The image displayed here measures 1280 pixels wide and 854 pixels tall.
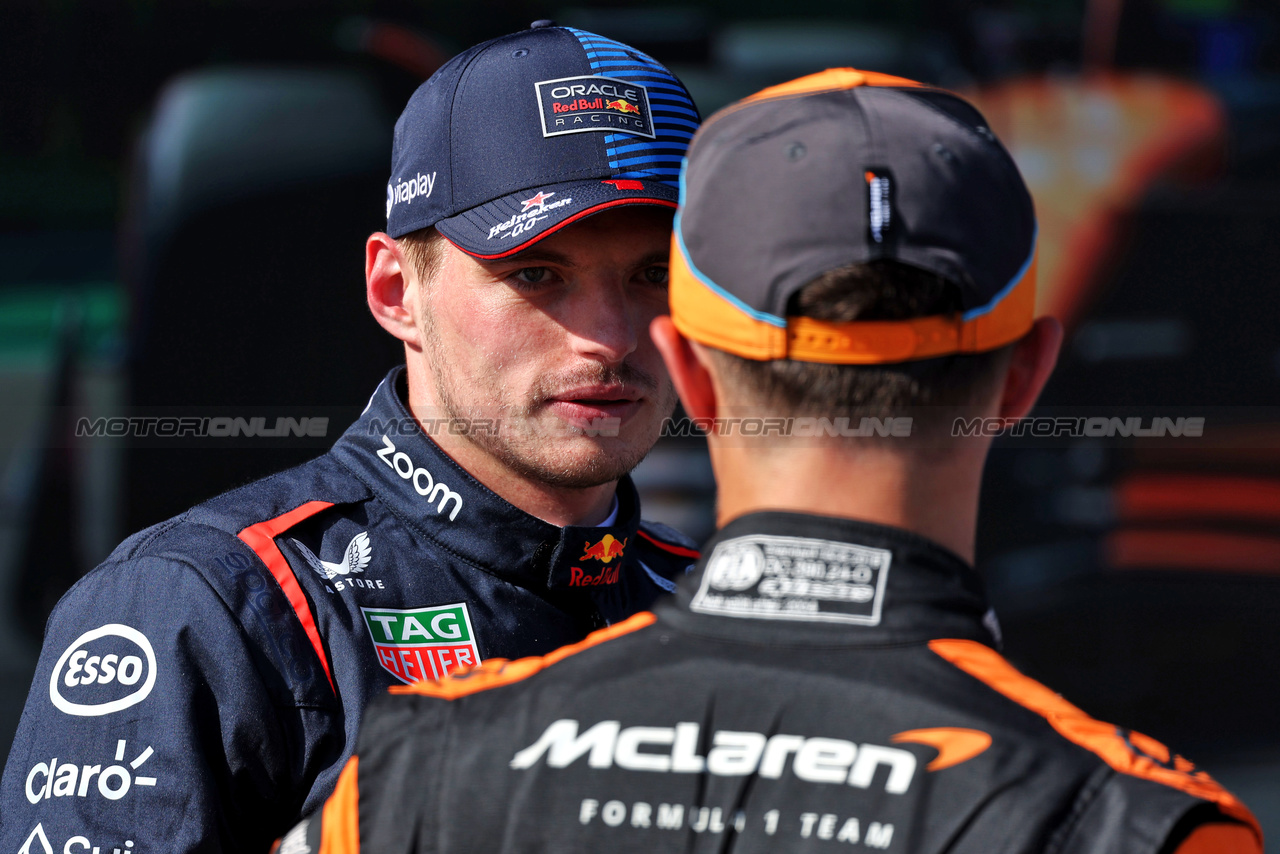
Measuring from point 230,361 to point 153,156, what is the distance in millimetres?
533

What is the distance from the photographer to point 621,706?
32.0 inches

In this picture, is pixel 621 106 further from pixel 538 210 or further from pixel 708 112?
pixel 708 112

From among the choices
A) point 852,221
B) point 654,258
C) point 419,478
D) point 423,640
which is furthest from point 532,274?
point 852,221

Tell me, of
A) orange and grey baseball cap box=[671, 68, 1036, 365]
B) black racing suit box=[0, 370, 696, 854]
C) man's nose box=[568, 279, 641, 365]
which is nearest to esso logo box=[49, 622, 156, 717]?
black racing suit box=[0, 370, 696, 854]

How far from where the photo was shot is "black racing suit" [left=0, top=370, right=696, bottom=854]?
3.82ft

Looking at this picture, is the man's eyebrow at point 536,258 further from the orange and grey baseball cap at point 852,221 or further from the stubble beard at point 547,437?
the orange and grey baseball cap at point 852,221

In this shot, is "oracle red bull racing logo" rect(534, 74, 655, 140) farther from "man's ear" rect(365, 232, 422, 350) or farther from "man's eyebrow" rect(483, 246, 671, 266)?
"man's ear" rect(365, 232, 422, 350)

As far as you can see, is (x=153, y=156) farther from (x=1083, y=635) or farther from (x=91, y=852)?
(x=1083, y=635)

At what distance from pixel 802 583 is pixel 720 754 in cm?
12

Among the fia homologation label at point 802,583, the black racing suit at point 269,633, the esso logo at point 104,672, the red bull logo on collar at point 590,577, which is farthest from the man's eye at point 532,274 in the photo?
the fia homologation label at point 802,583

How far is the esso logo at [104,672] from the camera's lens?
1185 mm

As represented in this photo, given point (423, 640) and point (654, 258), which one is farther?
point (654, 258)

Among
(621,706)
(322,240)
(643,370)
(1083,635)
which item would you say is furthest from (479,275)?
(1083,635)

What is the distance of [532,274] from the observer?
147 centimetres
